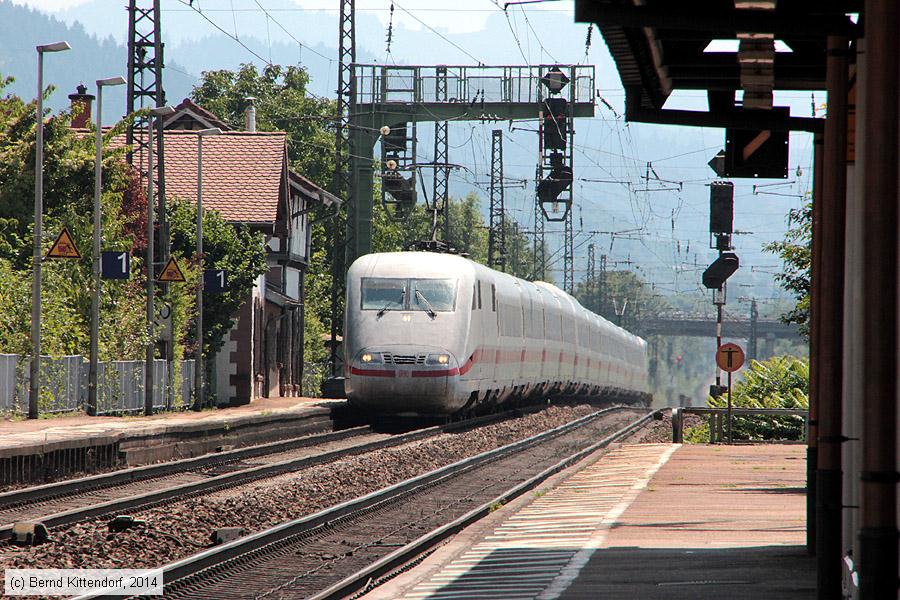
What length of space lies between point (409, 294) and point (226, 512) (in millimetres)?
13993

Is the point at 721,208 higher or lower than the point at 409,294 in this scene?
higher

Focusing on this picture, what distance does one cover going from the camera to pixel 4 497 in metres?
15.5

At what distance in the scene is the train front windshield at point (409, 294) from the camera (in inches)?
1126

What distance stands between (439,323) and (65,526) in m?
15.4

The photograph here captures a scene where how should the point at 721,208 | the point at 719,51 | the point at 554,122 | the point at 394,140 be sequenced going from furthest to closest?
the point at 394,140 < the point at 554,122 < the point at 721,208 < the point at 719,51

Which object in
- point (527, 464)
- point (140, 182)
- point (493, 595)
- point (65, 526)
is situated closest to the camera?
point (493, 595)

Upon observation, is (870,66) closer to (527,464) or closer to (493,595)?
(493,595)

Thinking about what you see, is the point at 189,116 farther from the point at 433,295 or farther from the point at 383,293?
the point at 433,295

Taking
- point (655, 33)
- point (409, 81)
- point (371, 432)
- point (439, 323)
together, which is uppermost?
point (409, 81)

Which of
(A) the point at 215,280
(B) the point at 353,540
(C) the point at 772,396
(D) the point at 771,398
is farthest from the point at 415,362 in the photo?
(B) the point at 353,540

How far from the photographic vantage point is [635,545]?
36.2 ft

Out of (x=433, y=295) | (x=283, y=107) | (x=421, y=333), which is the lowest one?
(x=421, y=333)

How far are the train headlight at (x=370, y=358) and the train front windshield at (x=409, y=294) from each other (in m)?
0.88

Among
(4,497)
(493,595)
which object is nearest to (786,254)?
(4,497)
